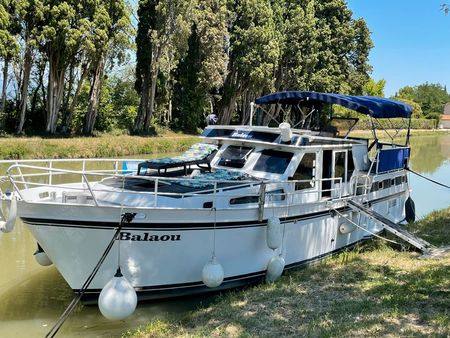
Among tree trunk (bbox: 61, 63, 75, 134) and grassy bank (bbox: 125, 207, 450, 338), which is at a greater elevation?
tree trunk (bbox: 61, 63, 75, 134)

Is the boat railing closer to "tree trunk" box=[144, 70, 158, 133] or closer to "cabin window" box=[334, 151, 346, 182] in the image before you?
"cabin window" box=[334, 151, 346, 182]

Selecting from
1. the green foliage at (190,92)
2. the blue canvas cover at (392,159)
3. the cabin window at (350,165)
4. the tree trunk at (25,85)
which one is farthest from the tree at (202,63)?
the cabin window at (350,165)

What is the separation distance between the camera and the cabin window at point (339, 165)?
10.1 metres

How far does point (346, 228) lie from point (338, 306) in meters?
4.03

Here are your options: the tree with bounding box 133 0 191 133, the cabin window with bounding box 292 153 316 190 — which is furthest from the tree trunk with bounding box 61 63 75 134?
the cabin window with bounding box 292 153 316 190

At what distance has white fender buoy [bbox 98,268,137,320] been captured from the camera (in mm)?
6090

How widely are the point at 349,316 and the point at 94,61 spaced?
25.4 m

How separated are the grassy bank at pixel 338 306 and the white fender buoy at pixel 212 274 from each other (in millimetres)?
335

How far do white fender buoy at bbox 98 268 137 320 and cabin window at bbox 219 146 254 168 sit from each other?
4.12 meters

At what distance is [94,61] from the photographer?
28.0 meters

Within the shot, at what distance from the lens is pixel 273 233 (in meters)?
7.85

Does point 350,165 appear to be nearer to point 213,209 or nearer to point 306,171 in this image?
point 306,171

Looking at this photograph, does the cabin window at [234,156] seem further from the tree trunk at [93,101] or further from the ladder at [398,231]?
the tree trunk at [93,101]

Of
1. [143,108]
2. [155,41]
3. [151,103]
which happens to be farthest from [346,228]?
[143,108]
